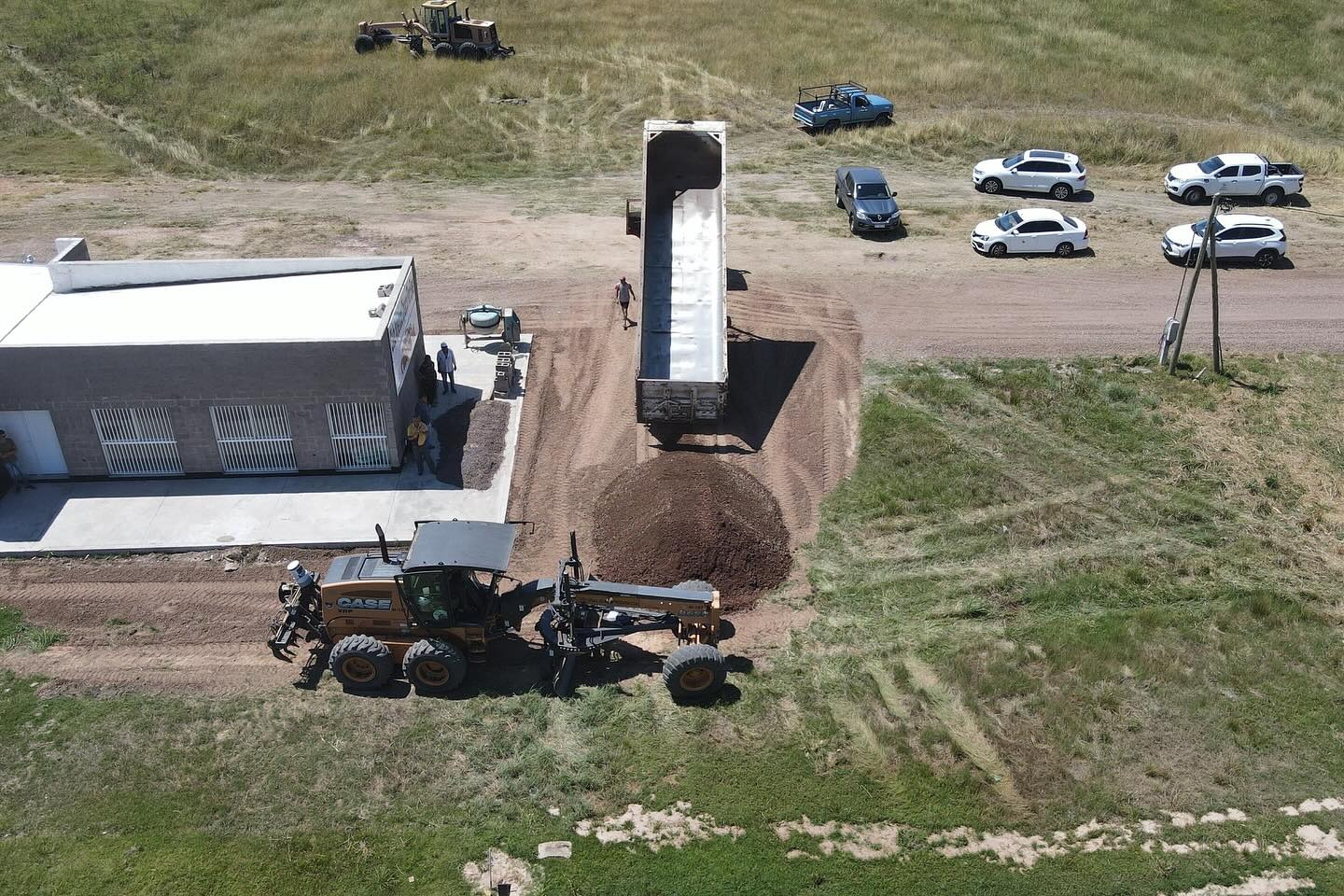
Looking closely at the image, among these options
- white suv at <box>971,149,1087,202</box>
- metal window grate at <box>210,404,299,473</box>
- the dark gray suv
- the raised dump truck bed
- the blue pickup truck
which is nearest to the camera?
metal window grate at <box>210,404,299,473</box>

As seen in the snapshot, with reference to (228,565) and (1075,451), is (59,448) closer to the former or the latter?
(228,565)

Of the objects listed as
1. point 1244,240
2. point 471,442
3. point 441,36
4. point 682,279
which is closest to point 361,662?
point 471,442

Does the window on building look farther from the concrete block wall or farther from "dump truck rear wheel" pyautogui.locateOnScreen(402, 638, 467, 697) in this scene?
"dump truck rear wheel" pyautogui.locateOnScreen(402, 638, 467, 697)

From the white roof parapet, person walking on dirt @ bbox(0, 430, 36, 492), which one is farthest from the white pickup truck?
person walking on dirt @ bbox(0, 430, 36, 492)

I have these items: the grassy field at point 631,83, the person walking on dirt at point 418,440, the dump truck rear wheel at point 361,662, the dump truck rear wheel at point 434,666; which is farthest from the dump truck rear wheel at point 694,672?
the grassy field at point 631,83

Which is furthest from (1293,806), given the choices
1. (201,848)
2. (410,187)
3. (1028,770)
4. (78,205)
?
(78,205)
